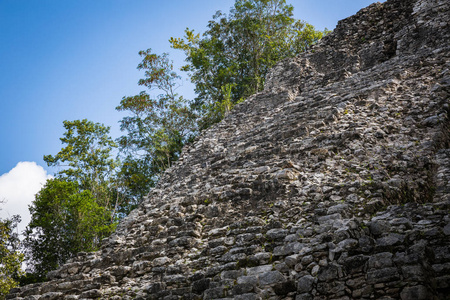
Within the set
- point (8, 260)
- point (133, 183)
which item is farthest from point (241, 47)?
point (8, 260)

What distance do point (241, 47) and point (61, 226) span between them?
10257mm

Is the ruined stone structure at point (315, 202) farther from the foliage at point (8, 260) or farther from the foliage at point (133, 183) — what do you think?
the foliage at point (133, 183)

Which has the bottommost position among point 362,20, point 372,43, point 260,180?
point 260,180

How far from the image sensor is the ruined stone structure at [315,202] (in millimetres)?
3336

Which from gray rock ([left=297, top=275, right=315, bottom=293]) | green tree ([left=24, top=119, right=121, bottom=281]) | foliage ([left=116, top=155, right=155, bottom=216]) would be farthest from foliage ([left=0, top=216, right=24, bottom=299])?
gray rock ([left=297, top=275, right=315, bottom=293])

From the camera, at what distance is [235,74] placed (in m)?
16.2

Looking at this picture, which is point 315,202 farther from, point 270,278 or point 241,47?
point 241,47

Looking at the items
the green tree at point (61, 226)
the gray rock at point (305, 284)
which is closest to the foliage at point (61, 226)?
the green tree at point (61, 226)

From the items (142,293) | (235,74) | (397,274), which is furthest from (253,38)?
(397,274)

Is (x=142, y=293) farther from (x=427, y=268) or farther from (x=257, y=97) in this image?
(x=257, y=97)

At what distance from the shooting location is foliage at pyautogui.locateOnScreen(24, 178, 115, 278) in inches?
465

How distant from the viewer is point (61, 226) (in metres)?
12.1

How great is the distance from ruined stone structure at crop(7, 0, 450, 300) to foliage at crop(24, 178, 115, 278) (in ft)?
18.9

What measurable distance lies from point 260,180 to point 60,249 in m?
8.89
